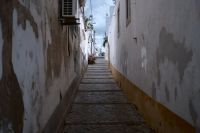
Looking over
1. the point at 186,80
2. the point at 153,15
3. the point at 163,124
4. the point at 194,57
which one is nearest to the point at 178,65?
the point at 186,80

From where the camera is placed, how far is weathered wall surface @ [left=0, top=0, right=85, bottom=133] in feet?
7.39

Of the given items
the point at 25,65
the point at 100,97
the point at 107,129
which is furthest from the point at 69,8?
the point at 100,97

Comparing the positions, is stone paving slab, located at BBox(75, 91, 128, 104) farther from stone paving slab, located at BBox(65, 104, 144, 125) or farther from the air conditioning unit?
the air conditioning unit

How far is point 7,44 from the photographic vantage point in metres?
2.28

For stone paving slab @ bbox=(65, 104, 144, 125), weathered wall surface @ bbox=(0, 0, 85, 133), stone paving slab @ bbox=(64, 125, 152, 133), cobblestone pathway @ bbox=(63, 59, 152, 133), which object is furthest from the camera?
stone paving slab @ bbox=(65, 104, 144, 125)

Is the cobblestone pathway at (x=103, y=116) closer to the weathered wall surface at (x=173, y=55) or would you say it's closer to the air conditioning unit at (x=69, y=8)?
the weathered wall surface at (x=173, y=55)

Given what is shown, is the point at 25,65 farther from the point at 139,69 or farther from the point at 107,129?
the point at 139,69

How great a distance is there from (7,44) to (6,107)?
497 millimetres

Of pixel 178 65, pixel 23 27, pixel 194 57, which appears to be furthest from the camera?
pixel 178 65

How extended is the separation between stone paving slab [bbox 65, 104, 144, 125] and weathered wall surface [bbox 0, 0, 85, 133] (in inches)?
95.6

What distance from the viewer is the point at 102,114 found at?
7102mm

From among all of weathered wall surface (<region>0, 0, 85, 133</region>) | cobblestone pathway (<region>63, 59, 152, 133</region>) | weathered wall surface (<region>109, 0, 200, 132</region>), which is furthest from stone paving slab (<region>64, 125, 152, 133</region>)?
weathered wall surface (<region>0, 0, 85, 133</region>)

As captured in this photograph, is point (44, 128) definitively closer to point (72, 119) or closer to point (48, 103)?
point (48, 103)

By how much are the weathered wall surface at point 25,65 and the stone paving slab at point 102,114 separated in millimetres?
2427
